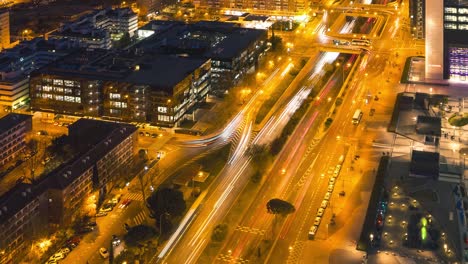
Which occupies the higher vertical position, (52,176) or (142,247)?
(52,176)

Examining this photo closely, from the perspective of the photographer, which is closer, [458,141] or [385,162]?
[385,162]

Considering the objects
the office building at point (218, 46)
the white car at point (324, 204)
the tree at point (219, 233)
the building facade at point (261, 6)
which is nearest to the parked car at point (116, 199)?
the tree at point (219, 233)

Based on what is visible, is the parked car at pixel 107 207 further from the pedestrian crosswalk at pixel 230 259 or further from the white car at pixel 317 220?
the white car at pixel 317 220

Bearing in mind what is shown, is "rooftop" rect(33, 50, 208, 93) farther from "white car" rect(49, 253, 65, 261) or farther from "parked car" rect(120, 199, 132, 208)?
"white car" rect(49, 253, 65, 261)

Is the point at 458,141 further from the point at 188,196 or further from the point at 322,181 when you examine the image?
the point at 188,196

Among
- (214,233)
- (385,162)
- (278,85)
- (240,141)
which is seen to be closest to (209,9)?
(278,85)

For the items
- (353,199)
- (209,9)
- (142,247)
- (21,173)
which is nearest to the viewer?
(142,247)

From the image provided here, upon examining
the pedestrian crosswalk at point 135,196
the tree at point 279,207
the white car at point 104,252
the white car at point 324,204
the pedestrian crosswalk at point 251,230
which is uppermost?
the tree at point 279,207
